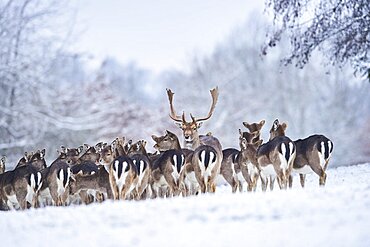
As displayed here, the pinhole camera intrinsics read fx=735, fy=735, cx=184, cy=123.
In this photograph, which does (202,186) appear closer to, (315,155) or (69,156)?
(315,155)

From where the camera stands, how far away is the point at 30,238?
880 cm

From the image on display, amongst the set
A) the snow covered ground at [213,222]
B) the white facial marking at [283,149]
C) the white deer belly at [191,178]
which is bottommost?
the snow covered ground at [213,222]

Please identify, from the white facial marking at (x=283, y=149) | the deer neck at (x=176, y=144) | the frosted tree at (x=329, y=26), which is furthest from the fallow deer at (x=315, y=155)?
the frosted tree at (x=329, y=26)

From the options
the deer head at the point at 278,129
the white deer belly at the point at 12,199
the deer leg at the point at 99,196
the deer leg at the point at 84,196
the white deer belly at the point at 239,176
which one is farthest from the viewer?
the white deer belly at the point at 239,176

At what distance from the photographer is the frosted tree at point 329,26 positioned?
1841 centimetres

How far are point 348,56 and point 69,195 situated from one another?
8.31 metres

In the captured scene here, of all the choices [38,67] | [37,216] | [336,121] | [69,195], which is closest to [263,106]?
[336,121]

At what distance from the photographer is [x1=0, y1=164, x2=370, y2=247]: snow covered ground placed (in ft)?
25.6

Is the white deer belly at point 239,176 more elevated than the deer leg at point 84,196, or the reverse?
the white deer belly at point 239,176

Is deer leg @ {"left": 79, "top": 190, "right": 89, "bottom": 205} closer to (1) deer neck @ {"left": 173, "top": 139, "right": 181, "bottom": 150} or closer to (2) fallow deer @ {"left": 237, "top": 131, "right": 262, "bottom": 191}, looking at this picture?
(1) deer neck @ {"left": 173, "top": 139, "right": 181, "bottom": 150}

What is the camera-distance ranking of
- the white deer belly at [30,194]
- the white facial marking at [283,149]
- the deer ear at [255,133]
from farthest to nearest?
1. the deer ear at [255,133]
2. the white deer belly at [30,194]
3. the white facial marking at [283,149]

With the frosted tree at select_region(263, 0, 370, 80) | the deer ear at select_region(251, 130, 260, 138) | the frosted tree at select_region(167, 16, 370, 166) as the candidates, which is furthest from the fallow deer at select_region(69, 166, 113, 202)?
the frosted tree at select_region(167, 16, 370, 166)

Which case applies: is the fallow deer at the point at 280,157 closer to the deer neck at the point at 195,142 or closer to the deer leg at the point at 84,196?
the deer neck at the point at 195,142

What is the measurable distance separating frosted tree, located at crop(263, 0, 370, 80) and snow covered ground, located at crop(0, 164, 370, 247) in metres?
8.65
